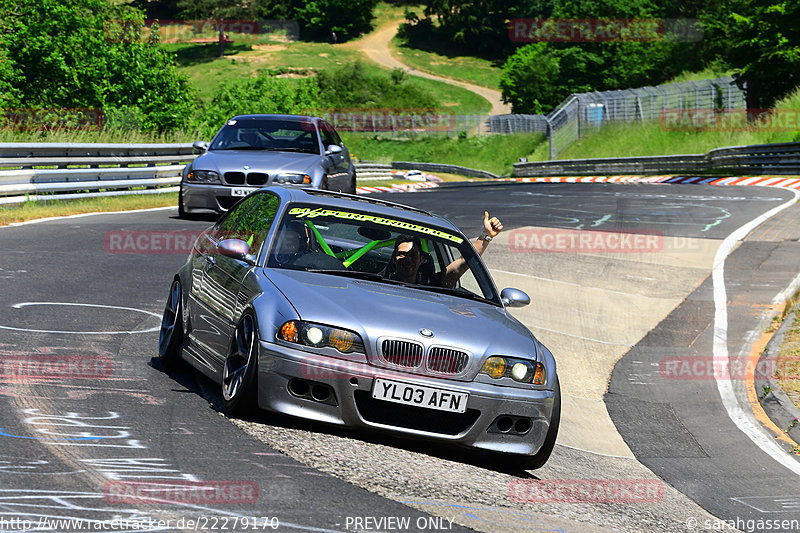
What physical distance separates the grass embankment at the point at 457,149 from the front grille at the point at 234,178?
179ft

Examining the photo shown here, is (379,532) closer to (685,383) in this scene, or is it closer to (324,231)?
(324,231)

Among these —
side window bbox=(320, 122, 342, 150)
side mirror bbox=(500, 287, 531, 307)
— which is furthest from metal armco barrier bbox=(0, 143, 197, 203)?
side mirror bbox=(500, 287, 531, 307)

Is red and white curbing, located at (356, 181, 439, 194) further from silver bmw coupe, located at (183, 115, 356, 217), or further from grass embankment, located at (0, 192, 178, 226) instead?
silver bmw coupe, located at (183, 115, 356, 217)

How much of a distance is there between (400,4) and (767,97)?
4727 inches

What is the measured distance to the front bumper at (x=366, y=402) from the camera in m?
6.01

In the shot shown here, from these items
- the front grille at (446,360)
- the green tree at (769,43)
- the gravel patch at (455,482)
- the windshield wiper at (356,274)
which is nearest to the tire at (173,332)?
the windshield wiper at (356,274)

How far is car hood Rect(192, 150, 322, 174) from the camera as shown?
1666cm

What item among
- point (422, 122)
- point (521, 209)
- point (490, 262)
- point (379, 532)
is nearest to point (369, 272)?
point (379, 532)

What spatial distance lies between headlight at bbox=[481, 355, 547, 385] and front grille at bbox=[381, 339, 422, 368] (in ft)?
1.36

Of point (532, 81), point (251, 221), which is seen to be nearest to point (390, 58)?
point (532, 81)

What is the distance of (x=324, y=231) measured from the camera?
8156mm

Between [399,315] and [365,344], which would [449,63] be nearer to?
[399,315]

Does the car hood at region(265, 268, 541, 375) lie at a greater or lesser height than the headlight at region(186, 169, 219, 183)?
greater

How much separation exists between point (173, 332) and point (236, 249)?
1124mm
